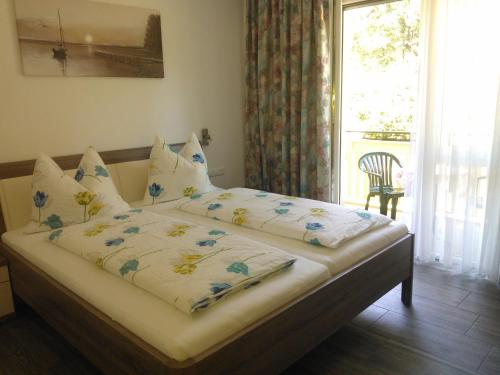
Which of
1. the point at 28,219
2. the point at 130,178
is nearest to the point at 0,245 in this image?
the point at 28,219

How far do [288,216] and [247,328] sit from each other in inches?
42.2

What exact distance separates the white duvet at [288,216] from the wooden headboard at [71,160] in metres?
0.64

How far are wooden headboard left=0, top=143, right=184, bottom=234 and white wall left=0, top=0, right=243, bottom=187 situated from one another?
0.18ft

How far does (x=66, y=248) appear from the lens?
235 centimetres

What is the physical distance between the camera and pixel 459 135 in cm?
299

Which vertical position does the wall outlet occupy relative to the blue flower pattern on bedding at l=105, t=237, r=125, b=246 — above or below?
above

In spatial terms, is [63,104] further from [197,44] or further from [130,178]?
[197,44]

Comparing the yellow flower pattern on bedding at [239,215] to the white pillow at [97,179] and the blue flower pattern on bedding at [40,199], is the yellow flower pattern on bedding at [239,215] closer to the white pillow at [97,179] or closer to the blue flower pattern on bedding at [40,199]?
the white pillow at [97,179]

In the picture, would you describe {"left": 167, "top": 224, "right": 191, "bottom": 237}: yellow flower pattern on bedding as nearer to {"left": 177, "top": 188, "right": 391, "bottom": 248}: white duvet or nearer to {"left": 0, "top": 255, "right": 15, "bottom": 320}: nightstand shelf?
{"left": 177, "top": 188, "right": 391, "bottom": 248}: white duvet

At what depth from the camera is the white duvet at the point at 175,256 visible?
67.4 inches

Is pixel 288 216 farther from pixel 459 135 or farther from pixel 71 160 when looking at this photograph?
pixel 71 160

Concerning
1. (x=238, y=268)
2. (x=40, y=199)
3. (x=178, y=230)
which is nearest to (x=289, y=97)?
(x=178, y=230)

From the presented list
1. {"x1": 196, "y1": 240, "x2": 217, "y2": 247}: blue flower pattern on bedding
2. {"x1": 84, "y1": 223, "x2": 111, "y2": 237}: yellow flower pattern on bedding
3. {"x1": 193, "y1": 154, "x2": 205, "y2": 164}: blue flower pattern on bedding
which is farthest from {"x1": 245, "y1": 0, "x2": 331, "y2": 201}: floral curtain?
{"x1": 84, "y1": 223, "x2": 111, "y2": 237}: yellow flower pattern on bedding

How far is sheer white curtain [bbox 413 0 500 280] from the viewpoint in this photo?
2818 mm
